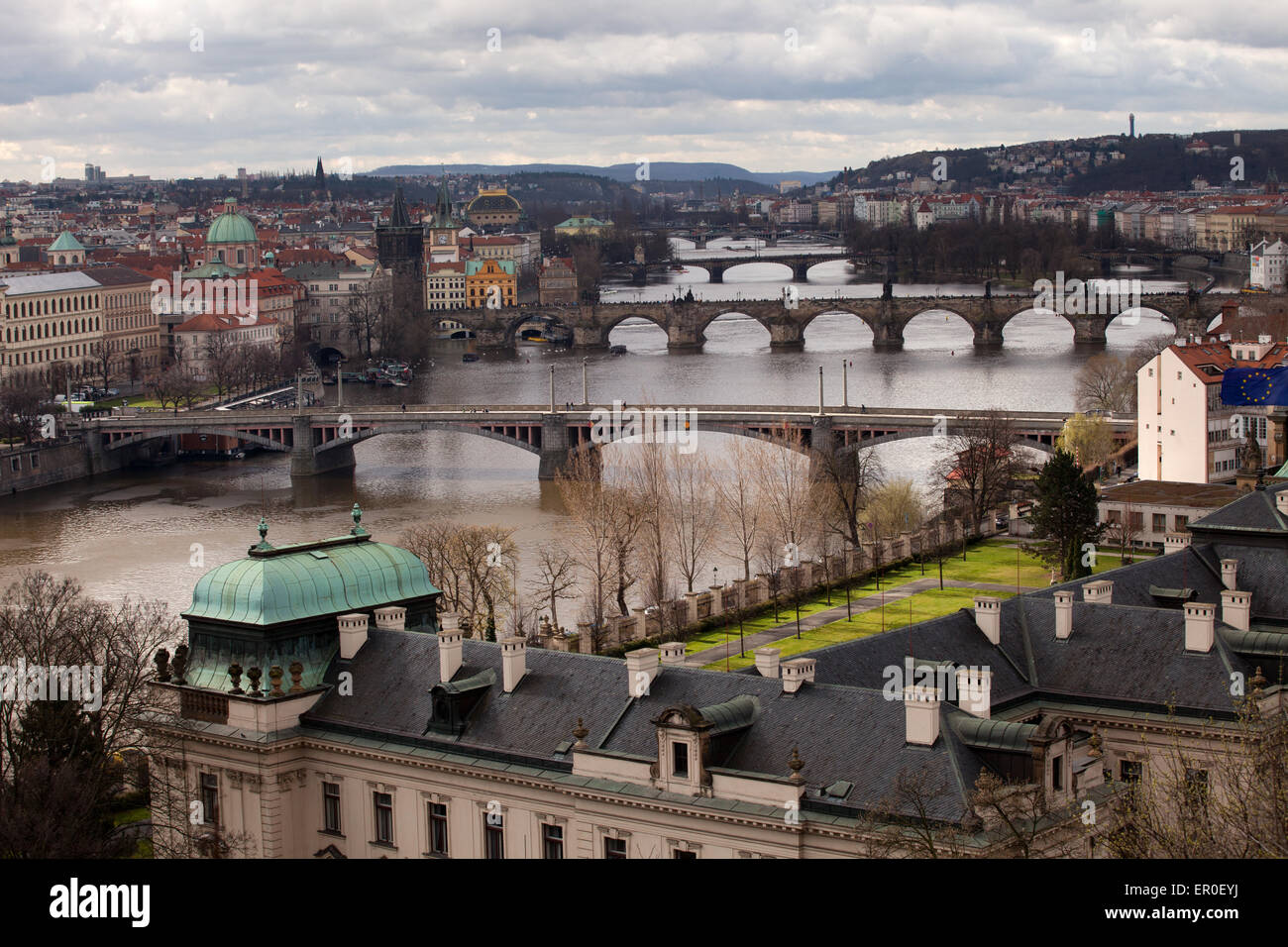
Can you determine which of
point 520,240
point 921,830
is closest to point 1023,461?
point 921,830

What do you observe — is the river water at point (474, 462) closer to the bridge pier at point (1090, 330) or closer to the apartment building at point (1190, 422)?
the bridge pier at point (1090, 330)

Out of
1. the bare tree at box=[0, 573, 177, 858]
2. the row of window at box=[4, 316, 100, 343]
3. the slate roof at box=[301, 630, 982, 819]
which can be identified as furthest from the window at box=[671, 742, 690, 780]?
the row of window at box=[4, 316, 100, 343]

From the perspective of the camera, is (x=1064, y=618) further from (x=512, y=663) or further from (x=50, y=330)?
(x=50, y=330)

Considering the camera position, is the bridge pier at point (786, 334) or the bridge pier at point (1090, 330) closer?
the bridge pier at point (1090, 330)

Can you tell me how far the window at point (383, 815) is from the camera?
2692 cm

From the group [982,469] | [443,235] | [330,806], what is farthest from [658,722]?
[443,235]

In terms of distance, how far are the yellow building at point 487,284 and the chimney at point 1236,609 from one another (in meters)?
118

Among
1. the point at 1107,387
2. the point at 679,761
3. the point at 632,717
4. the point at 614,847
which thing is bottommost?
the point at 614,847

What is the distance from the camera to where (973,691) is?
77.9ft

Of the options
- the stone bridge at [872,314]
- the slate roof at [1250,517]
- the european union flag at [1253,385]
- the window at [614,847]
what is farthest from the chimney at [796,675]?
the stone bridge at [872,314]

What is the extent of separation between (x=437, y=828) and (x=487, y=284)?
126m

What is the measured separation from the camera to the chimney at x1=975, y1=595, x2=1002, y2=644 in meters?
29.3
